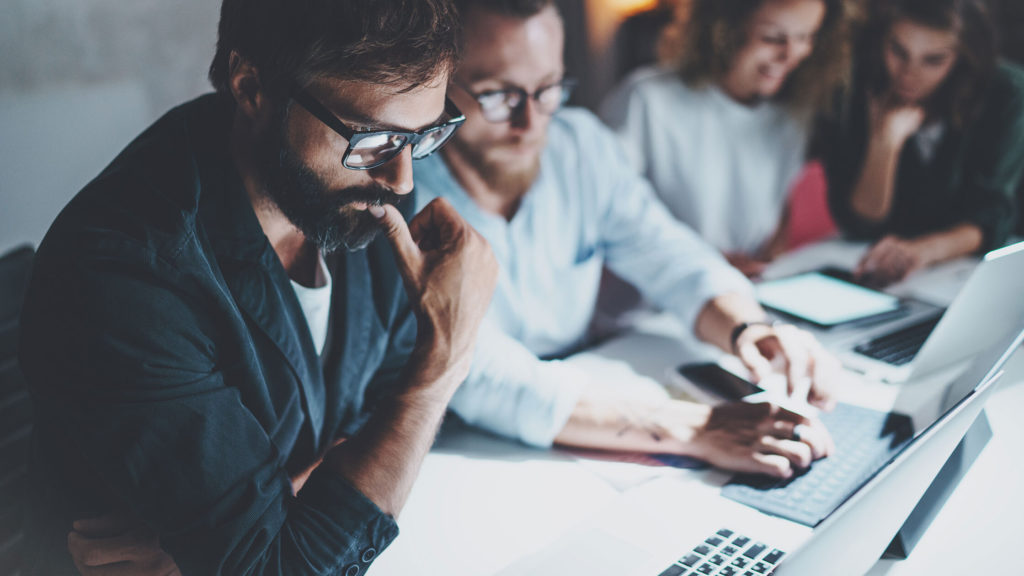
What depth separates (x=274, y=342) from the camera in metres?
0.96

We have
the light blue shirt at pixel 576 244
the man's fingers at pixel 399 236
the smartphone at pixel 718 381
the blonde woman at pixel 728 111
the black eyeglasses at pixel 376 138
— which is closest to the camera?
the black eyeglasses at pixel 376 138

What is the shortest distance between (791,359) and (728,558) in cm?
46

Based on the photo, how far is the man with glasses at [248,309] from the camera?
77 cm

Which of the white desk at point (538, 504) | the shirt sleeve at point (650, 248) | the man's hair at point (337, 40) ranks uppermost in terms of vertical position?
the man's hair at point (337, 40)

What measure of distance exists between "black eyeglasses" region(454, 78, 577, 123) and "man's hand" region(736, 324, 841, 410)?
57 centimetres

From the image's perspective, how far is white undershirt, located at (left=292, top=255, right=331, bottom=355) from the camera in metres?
1.03

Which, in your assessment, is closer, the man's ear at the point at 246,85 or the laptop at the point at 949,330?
the man's ear at the point at 246,85

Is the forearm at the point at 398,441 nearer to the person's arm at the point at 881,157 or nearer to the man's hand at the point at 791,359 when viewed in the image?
the man's hand at the point at 791,359

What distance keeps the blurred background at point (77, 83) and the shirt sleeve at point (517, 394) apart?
0.60 m

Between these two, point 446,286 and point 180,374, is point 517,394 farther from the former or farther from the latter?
point 180,374

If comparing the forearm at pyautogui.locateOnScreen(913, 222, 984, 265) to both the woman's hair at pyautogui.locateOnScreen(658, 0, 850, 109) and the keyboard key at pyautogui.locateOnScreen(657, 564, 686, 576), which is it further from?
the keyboard key at pyautogui.locateOnScreen(657, 564, 686, 576)

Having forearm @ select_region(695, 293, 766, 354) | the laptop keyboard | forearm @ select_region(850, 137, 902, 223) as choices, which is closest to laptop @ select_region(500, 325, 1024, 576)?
the laptop keyboard

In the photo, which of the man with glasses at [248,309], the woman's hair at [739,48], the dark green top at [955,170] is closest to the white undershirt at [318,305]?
the man with glasses at [248,309]

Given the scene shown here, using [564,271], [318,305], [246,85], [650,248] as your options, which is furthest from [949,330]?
[246,85]
